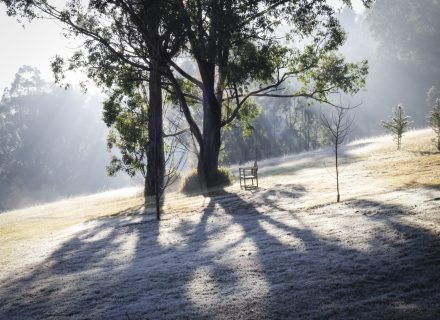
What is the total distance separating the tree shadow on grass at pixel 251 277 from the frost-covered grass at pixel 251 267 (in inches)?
0.7

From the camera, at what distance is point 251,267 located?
5551mm

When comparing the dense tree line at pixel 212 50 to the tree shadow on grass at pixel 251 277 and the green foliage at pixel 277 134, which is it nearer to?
the tree shadow on grass at pixel 251 277

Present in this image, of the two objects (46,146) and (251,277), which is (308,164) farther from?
(46,146)

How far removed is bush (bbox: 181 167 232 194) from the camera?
19922 mm

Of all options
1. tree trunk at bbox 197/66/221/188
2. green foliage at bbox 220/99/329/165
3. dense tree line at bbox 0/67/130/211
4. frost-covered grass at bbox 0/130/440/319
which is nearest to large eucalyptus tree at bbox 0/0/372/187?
tree trunk at bbox 197/66/221/188

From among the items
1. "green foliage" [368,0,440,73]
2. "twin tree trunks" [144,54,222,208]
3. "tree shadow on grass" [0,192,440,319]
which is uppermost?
"green foliage" [368,0,440,73]

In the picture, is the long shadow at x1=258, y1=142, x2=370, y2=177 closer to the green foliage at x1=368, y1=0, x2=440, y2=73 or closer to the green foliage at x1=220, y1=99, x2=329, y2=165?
the green foliage at x1=220, y1=99, x2=329, y2=165

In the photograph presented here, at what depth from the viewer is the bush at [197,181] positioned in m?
19.9

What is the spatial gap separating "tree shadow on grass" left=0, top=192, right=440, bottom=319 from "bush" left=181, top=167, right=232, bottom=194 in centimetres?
1132

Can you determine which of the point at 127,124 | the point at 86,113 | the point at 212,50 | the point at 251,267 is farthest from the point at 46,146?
the point at 251,267

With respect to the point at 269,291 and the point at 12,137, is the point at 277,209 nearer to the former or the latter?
the point at 269,291

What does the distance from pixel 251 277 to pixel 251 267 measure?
1.35ft

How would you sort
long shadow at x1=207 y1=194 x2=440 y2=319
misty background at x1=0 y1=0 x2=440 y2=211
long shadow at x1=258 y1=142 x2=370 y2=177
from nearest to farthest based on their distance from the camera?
long shadow at x1=207 y1=194 x2=440 y2=319 < long shadow at x1=258 y1=142 x2=370 y2=177 < misty background at x1=0 y1=0 x2=440 y2=211

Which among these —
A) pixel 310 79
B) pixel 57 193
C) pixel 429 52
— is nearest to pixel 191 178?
pixel 310 79
